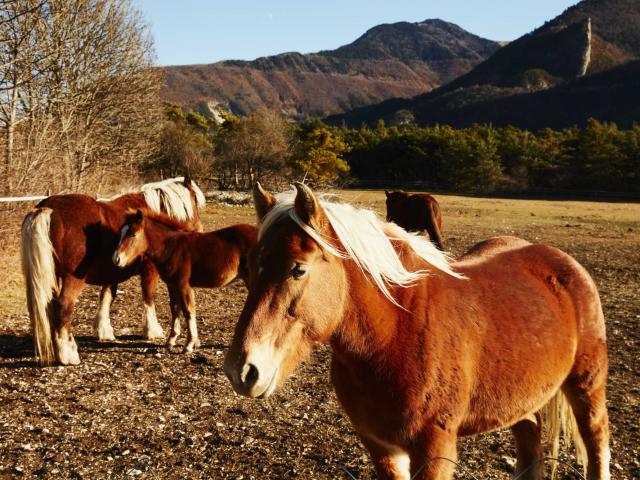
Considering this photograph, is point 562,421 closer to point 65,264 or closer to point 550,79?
point 65,264

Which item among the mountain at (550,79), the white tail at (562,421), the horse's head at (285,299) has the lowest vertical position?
the white tail at (562,421)

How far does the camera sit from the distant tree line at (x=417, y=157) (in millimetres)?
38719

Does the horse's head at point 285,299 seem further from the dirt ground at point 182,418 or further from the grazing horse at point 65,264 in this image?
the grazing horse at point 65,264

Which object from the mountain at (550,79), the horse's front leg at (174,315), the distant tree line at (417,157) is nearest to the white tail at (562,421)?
the horse's front leg at (174,315)

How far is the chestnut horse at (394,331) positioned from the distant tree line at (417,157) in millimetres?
30705

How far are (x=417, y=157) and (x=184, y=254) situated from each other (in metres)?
53.6

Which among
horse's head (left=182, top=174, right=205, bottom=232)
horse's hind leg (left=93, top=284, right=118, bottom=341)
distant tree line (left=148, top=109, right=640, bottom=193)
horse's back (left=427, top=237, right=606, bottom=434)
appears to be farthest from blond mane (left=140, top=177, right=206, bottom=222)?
distant tree line (left=148, top=109, right=640, bottom=193)

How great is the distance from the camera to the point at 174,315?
22.0 feet

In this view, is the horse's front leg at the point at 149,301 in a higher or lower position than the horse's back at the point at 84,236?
lower

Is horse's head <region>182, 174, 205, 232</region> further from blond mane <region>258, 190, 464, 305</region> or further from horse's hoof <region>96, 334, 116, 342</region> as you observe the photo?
blond mane <region>258, 190, 464, 305</region>

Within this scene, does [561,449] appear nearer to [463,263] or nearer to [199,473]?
[463,263]

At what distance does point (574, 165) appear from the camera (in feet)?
163

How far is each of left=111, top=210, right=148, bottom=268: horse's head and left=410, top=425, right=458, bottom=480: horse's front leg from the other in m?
4.87

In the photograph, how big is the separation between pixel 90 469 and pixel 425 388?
9.78 feet
